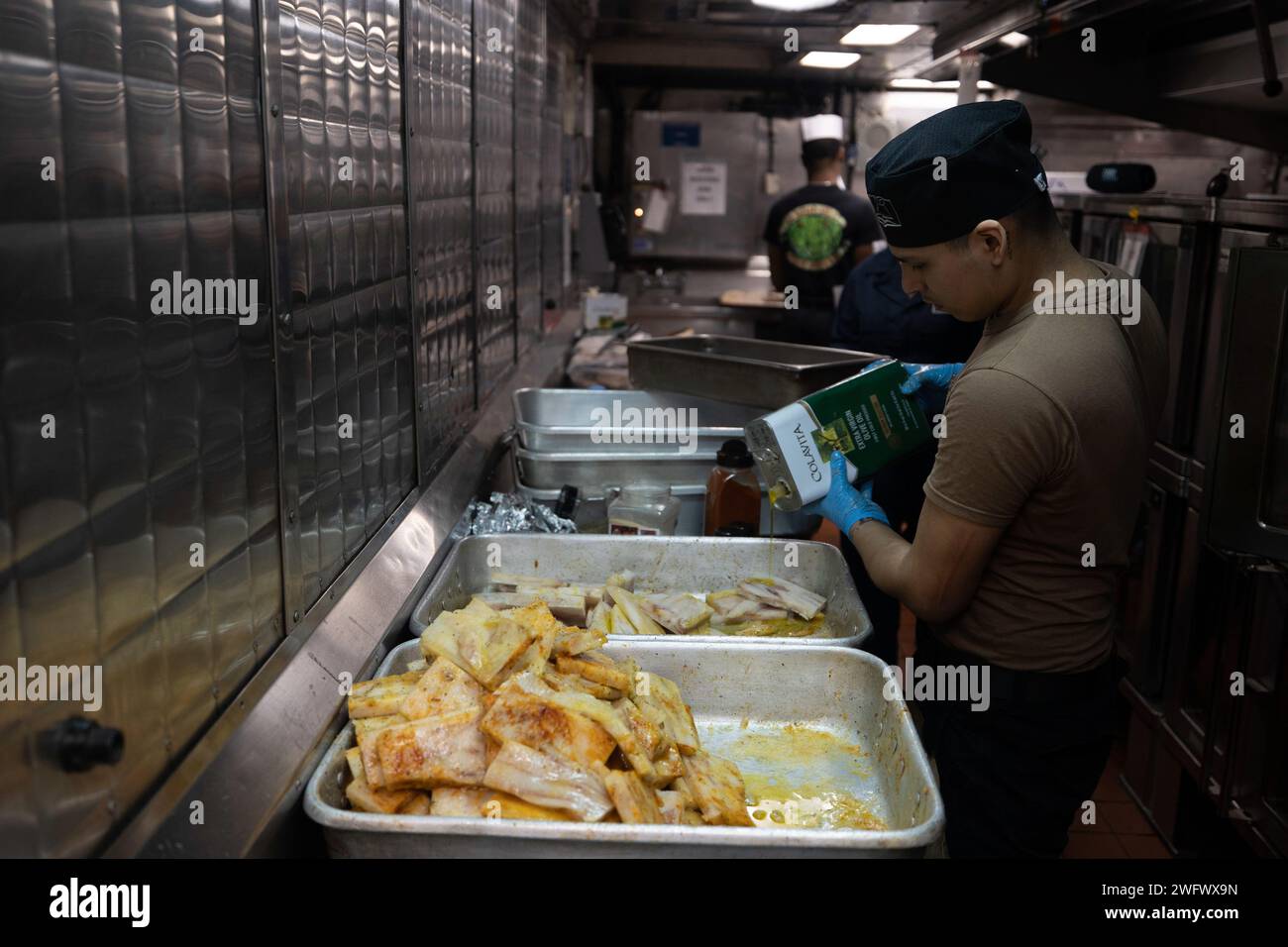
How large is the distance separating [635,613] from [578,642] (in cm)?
36

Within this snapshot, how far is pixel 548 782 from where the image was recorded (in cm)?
139

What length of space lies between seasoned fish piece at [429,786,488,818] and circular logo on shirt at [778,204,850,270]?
4984 millimetres

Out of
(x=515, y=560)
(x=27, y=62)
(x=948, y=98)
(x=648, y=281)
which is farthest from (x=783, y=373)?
(x=948, y=98)

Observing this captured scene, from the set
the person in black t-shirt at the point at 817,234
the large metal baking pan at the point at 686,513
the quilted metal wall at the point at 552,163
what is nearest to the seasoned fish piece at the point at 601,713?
the large metal baking pan at the point at 686,513

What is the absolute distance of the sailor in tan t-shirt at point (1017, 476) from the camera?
169cm

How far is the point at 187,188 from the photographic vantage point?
1232mm

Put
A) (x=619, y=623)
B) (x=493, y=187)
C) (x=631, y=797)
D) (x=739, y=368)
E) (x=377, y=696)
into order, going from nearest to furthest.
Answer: (x=631, y=797)
(x=377, y=696)
(x=619, y=623)
(x=739, y=368)
(x=493, y=187)

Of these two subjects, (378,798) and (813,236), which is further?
(813,236)

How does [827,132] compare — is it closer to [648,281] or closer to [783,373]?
[648,281]

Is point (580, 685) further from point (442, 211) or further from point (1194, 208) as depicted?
point (1194, 208)

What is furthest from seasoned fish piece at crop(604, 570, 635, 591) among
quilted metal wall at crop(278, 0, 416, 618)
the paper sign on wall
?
the paper sign on wall

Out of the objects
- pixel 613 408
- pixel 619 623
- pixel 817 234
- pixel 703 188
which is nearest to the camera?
pixel 619 623

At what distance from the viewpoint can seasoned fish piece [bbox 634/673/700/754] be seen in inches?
63.4

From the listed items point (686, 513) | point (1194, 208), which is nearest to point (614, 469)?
point (686, 513)
